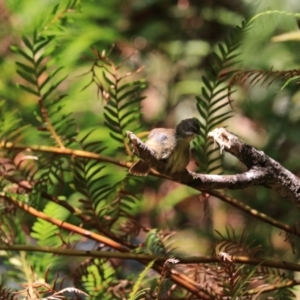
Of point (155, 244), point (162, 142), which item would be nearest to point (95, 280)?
point (155, 244)

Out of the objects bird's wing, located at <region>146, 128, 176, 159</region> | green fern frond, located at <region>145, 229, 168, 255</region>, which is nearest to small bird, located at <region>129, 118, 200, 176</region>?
bird's wing, located at <region>146, 128, 176, 159</region>

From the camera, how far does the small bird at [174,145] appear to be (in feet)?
1.50

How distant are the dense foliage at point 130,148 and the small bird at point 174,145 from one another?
0.16 ft

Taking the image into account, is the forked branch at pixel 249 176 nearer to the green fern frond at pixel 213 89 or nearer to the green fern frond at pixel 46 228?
the green fern frond at pixel 213 89

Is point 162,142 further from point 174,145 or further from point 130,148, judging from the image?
point 130,148

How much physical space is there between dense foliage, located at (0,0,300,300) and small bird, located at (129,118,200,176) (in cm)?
5

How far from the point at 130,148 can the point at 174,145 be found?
15 centimetres

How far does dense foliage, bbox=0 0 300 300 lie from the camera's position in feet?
1.82

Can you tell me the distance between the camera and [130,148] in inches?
23.9

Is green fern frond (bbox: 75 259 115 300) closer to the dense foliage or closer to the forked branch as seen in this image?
the dense foliage

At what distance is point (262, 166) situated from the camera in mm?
454

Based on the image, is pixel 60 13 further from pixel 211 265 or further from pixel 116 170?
pixel 116 170

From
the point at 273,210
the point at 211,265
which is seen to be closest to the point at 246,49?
the point at 273,210

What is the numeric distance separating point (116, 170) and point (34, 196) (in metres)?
0.49
